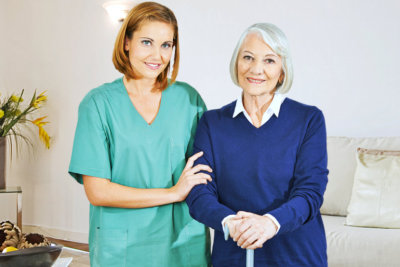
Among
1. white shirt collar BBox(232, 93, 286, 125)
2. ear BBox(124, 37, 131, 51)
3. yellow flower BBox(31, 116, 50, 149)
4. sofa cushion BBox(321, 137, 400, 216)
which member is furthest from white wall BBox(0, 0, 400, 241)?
ear BBox(124, 37, 131, 51)

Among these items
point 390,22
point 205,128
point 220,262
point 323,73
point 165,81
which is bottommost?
point 220,262

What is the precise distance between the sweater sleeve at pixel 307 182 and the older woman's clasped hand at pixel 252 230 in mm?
27


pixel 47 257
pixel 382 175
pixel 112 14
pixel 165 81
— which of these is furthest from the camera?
pixel 112 14

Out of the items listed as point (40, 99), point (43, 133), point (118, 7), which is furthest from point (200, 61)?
point (43, 133)

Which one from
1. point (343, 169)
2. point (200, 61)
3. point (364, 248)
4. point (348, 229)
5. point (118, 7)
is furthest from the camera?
point (118, 7)

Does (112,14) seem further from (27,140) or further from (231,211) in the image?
(231,211)

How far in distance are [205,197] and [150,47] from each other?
45 centimetres

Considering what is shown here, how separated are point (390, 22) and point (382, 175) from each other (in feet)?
3.44

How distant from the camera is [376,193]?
101 inches

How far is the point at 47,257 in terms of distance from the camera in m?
1.21

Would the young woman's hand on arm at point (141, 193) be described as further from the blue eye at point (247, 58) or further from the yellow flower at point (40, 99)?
the yellow flower at point (40, 99)

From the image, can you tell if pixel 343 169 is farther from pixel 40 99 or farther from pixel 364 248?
pixel 40 99

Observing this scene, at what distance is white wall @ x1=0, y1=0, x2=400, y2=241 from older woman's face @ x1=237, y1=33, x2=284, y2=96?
1.97m

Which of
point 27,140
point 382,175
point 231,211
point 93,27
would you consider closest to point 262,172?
point 231,211
